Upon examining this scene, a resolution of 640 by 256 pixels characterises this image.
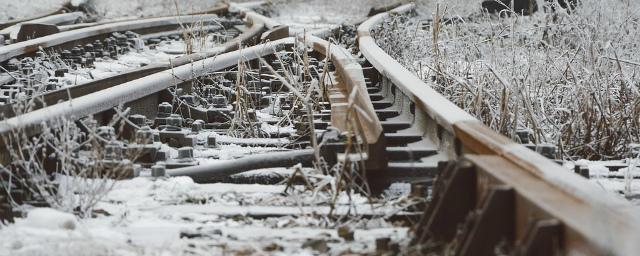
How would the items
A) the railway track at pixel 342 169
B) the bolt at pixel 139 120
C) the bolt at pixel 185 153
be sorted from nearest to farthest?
the railway track at pixel 342 169
the bolt at pixel 185 153
the bolt at pixel 139 120

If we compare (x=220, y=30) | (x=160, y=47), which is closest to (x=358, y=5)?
(x=220, y=30)

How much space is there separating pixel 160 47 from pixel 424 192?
9.35 m

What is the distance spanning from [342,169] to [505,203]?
111cm

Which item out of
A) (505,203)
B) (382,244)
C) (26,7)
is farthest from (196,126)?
(26,7)

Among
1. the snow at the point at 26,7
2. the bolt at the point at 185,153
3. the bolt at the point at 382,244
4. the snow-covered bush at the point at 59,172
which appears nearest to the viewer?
the bolt at the point at 382,244

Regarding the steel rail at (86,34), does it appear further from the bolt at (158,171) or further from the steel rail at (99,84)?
the bolt at (158,171)

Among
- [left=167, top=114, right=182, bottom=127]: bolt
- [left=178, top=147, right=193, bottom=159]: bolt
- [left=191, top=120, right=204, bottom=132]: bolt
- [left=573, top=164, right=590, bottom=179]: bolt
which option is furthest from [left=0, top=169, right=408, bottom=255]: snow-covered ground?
[left=191, top=120, right=204, bottom=132]: bolt

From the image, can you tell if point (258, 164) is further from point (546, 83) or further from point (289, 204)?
point (546, 83)

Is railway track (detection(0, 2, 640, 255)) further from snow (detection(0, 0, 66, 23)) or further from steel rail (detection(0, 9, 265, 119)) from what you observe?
snow (detection(0, 0, 66, 23))

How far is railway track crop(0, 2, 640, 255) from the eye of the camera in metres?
3.08

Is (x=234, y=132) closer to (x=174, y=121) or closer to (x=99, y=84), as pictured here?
(x=174, y=121)

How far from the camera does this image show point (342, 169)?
4156mm

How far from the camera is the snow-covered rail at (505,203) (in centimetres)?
270

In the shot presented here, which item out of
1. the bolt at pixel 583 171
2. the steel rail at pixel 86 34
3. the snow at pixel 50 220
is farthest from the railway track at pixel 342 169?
the steel rail at pixel 86 34
